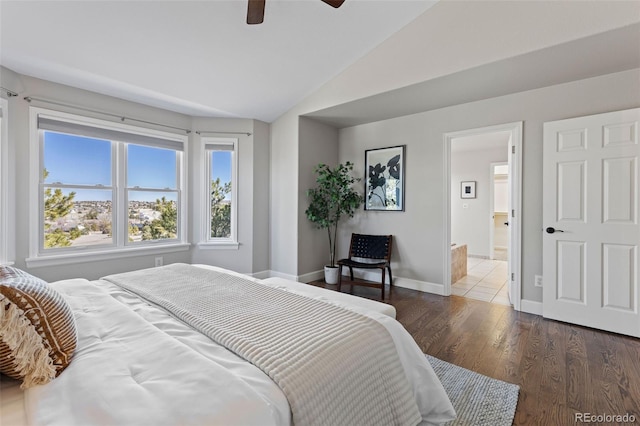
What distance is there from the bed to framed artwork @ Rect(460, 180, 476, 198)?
19.0ft

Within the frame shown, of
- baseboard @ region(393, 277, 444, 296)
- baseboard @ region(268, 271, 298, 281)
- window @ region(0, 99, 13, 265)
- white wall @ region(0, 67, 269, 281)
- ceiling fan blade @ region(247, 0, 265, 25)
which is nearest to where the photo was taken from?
ceiling fan blade @ region(247, 0, 265, 25)

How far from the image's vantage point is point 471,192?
20.7ft

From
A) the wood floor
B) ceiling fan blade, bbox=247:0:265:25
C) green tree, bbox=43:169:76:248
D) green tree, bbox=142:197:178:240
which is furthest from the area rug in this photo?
green tree, bbox=43:169:76:248

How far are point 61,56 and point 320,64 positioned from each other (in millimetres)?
2412

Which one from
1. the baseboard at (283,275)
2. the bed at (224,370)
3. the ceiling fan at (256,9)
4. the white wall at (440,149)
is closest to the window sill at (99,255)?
the baseboard at (283,275)

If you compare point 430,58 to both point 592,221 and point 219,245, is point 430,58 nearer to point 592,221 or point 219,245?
point 592,221

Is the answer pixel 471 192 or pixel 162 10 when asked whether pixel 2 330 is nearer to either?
pixel 162 10

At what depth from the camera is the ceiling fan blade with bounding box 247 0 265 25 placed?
74.2 inches

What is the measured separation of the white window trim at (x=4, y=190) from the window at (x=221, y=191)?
6.42 feet

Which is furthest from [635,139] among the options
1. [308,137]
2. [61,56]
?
[61,56]

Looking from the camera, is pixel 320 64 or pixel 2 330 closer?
pixel 2 330

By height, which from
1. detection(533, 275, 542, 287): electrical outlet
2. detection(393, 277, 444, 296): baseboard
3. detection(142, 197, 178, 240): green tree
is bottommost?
detection(393, 277, 444, 296): baseboard

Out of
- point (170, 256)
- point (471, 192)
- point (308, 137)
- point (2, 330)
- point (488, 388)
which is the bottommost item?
point (488, 388)

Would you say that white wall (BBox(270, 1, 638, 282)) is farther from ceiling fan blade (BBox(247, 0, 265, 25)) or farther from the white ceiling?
ceiling fan blade (BBox(247, 0, 265, 25))
